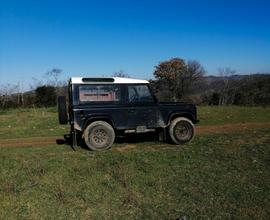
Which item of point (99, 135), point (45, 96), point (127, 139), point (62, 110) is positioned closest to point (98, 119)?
point (99, 135)

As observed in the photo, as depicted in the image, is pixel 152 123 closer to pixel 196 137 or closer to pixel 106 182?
pixel 196 137

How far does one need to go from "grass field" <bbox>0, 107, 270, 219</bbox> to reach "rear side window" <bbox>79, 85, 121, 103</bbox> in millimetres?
1475

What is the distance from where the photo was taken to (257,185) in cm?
679

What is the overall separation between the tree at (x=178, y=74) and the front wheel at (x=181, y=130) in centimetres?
3258

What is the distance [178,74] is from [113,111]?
3891 cm

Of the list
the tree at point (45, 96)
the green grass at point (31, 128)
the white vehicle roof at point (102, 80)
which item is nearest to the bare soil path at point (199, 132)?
the green grass at point (31, 128)

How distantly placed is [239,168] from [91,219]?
3777 mm

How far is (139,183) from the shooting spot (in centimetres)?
706

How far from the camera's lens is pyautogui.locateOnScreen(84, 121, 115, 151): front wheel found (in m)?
10.2

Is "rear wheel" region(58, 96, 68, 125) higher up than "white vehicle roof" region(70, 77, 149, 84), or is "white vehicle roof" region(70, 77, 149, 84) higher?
"white vehicle roof" region(70, 77, 149, 84)

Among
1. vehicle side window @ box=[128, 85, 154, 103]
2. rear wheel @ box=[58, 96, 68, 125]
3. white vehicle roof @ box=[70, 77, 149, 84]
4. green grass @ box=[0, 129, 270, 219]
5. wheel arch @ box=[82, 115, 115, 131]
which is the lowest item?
green grass @ box=[0, 129, 270, 219]

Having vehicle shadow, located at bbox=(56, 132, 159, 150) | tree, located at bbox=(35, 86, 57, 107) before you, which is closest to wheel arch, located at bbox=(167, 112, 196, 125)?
vehicle shadow, located at bbox=(56, 132, 159, 150)

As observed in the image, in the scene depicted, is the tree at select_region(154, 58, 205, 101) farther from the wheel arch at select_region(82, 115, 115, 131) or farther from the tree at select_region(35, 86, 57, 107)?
the wheel arch at select_region(82, 115, 115, 131)

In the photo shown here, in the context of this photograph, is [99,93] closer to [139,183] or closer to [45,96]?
[139,183]
